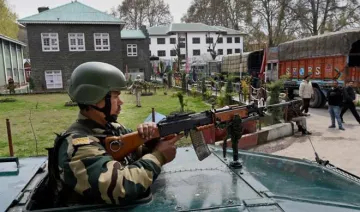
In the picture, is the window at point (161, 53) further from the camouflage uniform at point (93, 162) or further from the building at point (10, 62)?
the camouflage uniform at point (93, 162)

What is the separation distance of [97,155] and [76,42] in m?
31.5

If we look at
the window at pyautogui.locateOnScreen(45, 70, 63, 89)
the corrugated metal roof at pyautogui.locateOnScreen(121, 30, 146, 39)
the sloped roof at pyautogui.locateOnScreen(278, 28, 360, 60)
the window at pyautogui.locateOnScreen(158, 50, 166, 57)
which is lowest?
the window at pyautogui.locateOnScreen(45, 70, 63, 89)

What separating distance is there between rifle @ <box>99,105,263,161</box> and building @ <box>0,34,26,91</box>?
33.8 m

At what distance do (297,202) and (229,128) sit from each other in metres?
0.83

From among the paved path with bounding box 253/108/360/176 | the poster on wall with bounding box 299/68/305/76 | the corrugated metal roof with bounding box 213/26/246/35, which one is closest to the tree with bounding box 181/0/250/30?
the corrugated metal roof with bounding box 213/26/246/35

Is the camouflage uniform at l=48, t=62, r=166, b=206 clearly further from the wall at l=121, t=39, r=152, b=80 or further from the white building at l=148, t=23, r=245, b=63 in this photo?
the white building at l=148, t=23, r=245, b=63

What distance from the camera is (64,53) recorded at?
30.8 meters

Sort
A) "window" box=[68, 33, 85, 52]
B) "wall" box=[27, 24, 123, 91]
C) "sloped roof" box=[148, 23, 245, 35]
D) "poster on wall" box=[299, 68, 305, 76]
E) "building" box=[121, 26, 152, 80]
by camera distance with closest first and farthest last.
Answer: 1. "poster on wall" box=[299, 68, 305, 76]
2. "wall" box=[27, 24, 123, 91]
3. "window" box=[68, 33, 85, 52]
4. "building" box=[121, 26, 152, 80]
5. "sloped roof" box=[148, 23, 245, 35]

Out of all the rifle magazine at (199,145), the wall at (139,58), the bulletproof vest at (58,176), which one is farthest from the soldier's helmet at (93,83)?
the wall at (139,58)

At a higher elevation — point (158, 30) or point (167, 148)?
point (158, 30)

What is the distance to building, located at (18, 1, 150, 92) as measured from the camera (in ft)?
98.3

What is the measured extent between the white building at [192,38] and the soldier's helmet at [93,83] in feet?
182

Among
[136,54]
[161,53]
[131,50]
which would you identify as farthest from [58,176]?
[161,53]

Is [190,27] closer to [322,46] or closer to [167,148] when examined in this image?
[322,46]
